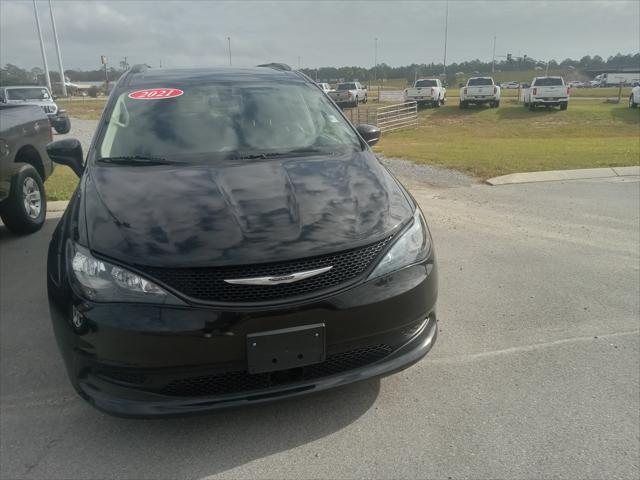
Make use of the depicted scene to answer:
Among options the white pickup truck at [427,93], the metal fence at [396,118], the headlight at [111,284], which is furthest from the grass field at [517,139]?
the headlight at [111,284]

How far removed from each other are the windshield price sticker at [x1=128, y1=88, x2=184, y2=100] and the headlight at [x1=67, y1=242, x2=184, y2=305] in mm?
1757

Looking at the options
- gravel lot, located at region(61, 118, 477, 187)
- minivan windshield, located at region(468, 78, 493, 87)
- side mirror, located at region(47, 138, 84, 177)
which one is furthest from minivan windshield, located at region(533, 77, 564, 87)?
side mirror, located at region(47, 138, 84, 177)

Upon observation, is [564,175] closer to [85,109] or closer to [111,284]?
[111,284]

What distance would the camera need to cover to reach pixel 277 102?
12.9ft

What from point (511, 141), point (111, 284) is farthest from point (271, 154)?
point (511, 141)

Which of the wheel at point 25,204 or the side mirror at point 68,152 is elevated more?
the side mirror at point 68,152

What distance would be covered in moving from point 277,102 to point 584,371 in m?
2.69

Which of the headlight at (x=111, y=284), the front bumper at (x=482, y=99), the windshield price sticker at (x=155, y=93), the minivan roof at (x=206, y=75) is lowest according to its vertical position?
the front bumper at (x=482, y=99)

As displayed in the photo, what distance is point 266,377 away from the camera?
2.43 m

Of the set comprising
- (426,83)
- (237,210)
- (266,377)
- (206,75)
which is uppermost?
(206,75)

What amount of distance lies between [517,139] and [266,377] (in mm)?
16738

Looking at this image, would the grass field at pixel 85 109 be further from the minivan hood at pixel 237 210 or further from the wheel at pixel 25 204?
the minivan hood at pixel 237 210

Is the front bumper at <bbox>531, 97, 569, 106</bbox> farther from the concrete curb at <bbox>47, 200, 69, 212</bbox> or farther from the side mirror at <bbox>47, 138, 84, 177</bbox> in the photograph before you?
the side mirror at <bbox>47, 138, 84, 177</bbox>

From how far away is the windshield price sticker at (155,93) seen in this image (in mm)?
3811
